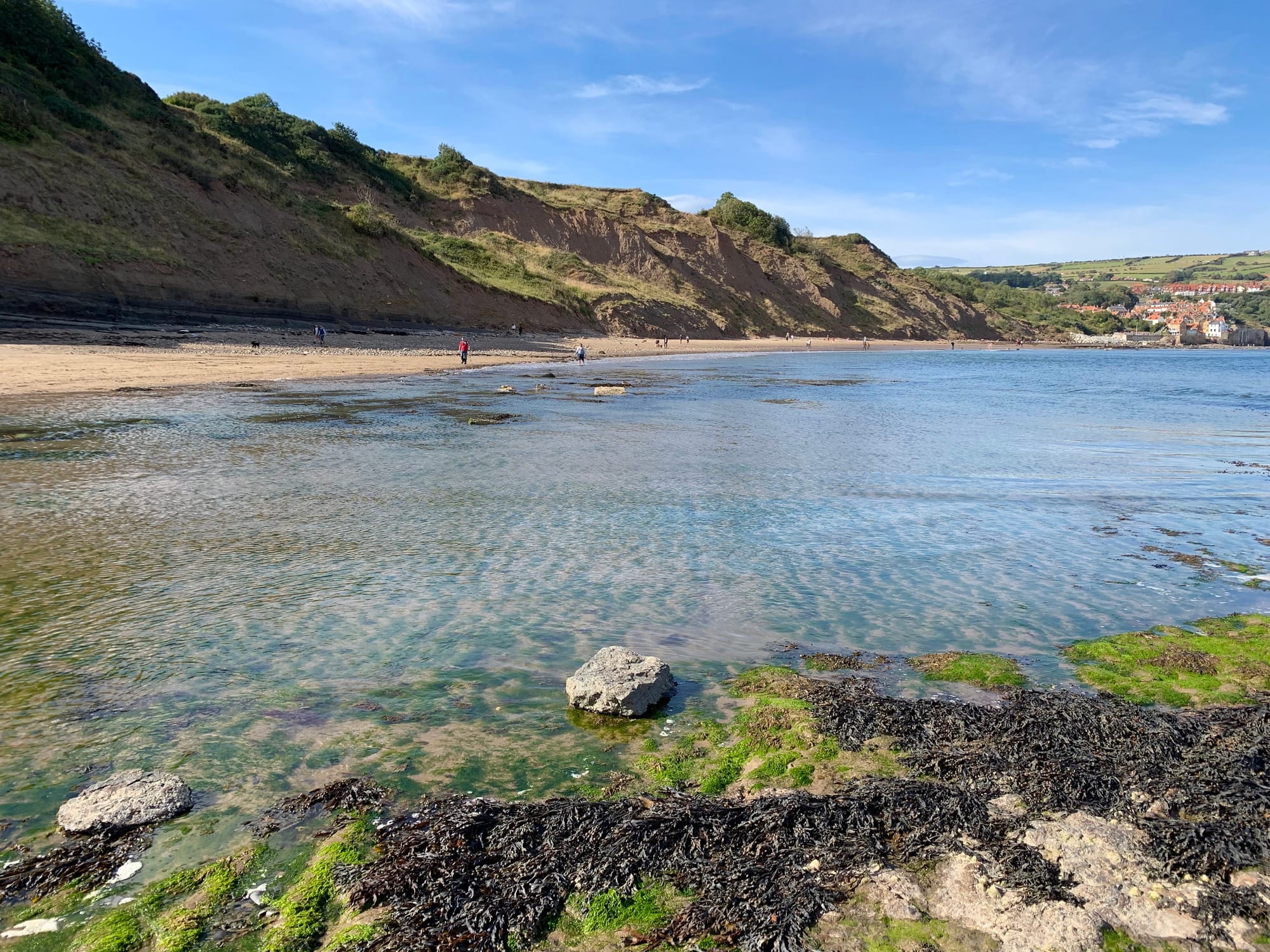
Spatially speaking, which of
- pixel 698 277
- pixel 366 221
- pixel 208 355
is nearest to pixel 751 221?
pixel 698 277

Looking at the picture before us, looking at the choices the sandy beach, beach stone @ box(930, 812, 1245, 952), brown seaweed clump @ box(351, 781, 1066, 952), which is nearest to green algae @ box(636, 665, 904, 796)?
brown seaweed clump @ box(351, 781, 1066, 952)

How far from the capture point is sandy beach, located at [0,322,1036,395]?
2172cm

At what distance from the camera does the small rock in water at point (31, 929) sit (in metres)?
3.07

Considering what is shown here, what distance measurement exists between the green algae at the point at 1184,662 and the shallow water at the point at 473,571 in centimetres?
31

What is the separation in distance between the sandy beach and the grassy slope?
2418 millimetres

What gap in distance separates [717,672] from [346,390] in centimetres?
2155

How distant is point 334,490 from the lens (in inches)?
440

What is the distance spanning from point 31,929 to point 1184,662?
24.0ft

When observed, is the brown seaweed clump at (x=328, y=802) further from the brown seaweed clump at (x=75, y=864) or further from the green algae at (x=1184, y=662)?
Result: the green algae at (x=1184, y=662)

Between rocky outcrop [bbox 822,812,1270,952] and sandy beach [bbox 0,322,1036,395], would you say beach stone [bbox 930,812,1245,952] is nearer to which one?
rocky outcrop [bbox 822,812,1270,952]

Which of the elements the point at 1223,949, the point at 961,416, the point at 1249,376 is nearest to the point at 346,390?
the point at 961,416

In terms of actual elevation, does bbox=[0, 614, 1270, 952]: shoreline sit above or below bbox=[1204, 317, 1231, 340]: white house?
below

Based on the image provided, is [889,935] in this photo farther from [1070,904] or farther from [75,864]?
[75,864]

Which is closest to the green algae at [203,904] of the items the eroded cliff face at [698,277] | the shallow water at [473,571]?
the shallow water at [473,571]
